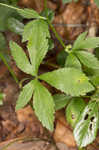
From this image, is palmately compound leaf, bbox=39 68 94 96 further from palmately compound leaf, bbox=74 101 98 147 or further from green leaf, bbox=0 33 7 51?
green leaf, bbox=0 33 7 51

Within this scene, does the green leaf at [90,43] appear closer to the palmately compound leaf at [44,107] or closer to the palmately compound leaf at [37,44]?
the palmately compound leaf at [37,44]

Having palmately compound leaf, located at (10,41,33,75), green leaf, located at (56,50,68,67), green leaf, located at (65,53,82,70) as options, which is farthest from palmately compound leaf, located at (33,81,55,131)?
green leaf, located at (56,50,68,67)

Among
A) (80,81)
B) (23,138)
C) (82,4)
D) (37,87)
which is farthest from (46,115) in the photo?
(82,4)

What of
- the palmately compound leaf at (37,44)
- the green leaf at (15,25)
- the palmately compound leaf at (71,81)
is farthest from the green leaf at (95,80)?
the green leaf at (15,25)

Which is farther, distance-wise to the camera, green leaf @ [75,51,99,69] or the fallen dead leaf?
the fallen dead leaf

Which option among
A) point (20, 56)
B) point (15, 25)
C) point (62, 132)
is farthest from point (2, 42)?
point (62, 132)
